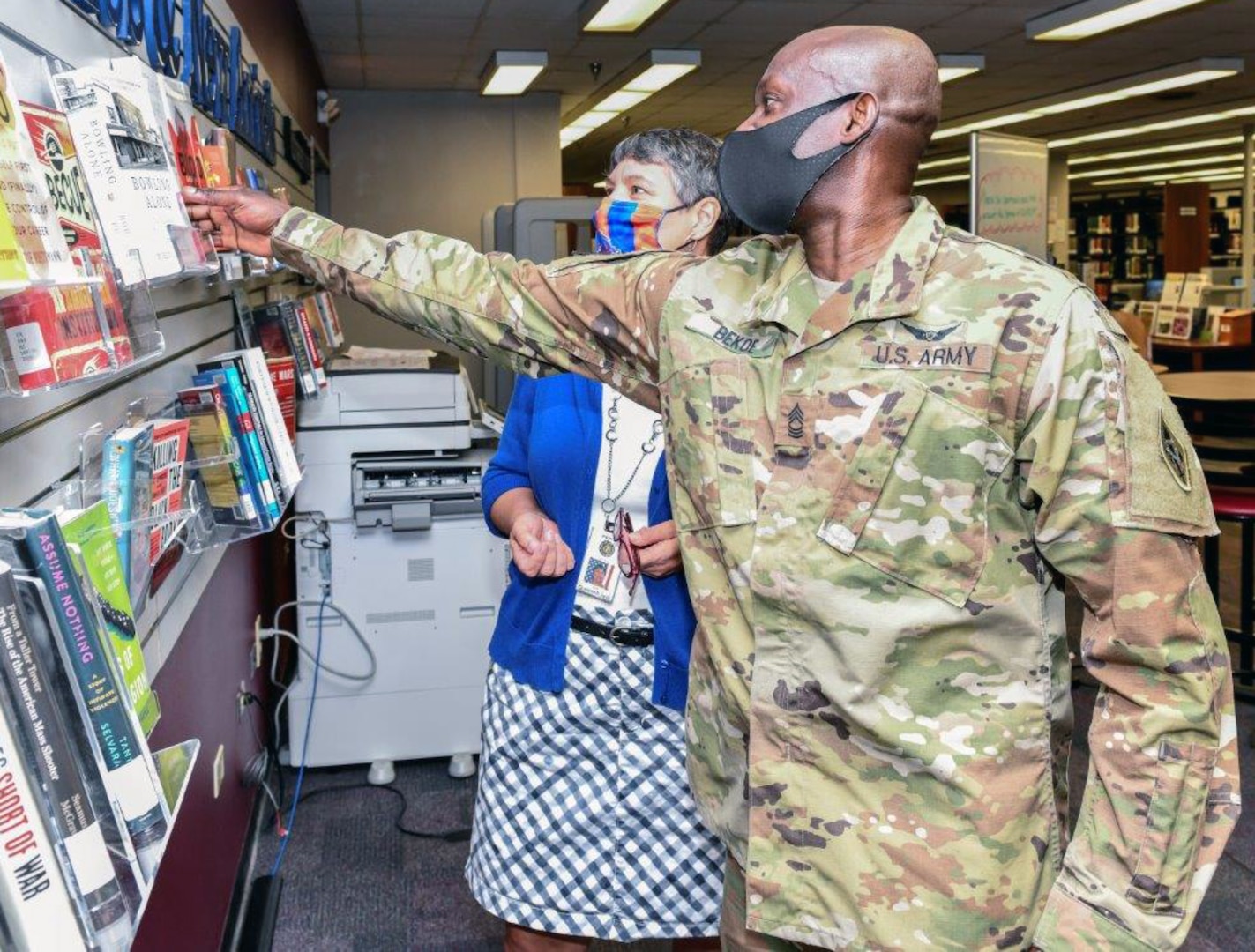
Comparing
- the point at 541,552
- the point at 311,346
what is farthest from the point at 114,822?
the point at 311,346

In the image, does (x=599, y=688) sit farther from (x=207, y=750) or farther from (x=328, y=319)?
(x=328, y=319)

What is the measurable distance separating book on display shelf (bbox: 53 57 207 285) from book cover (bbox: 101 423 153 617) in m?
0.18

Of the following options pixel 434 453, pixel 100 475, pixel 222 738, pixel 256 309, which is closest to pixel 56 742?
pixel 100 475

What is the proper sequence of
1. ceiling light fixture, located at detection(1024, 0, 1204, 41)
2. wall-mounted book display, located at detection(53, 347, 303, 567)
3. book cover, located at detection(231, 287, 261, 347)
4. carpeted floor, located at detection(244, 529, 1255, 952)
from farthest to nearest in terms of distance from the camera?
ceiling light fixture, located at detection(1024, 0, 1204, 41) < book cover, located at detection(231, 287, 261, 347) < carpeted floor, located at detection(244, 529, 1255, 952) < wall-mounted book display, located at detection(53, 347, 303, 567)

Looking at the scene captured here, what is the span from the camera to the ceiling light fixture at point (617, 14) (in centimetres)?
625

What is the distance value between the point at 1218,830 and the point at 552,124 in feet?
30.3

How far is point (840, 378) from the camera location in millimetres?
1157

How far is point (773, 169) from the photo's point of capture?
1213 mm

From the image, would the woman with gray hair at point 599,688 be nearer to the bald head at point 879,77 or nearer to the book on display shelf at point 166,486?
the book on display shelf at point 166,486

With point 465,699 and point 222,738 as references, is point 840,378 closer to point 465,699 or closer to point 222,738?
point 222,738

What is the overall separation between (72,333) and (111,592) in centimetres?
26

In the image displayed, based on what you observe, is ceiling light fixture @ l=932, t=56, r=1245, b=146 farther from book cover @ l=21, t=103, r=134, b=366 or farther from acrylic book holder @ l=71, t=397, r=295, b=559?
book cover @ l=21, t=103, r=134, b=366

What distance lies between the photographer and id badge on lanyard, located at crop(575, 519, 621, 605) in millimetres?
1710

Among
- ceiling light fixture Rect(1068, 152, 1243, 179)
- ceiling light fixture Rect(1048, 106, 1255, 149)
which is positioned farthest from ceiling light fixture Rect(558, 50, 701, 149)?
ceiling light fixture Rect(1068, 152, 1243, 179)
